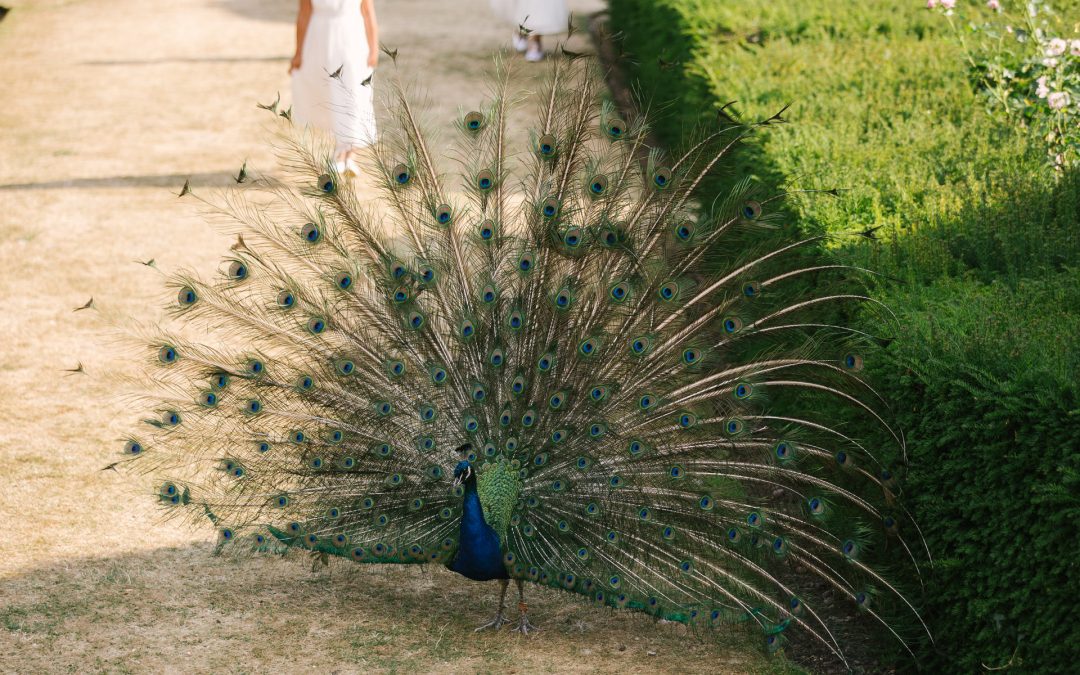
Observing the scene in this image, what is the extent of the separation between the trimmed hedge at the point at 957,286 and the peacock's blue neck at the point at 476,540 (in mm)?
1691

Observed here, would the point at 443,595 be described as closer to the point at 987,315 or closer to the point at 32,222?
the point at 987,315

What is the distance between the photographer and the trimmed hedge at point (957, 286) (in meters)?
4.64

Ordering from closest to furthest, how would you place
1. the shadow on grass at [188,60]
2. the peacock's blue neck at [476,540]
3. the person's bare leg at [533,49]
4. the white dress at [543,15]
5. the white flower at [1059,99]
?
the peacock's blue neck at [476,540] < the white flower at [1059,99] < the person's bare leg at [533,49] < the white dress at [543,15] < the shadow on grass at [188,60]

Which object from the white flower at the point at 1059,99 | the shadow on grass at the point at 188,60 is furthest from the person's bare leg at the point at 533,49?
the white flower at the point at 1059,99

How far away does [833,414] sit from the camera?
5844 mm

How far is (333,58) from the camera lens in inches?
442

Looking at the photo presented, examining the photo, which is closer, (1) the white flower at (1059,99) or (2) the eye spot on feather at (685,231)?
(2) the eye spot on feather at (685,231)

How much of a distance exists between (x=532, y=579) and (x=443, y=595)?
886 millimetres

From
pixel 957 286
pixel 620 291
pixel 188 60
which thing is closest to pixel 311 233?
pixel 620 291

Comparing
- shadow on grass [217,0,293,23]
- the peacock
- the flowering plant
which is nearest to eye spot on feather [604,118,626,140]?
the peacock

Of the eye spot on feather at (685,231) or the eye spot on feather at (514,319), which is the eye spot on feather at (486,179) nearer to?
the eye spot on feather at (514,319)

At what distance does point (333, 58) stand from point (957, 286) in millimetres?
6852

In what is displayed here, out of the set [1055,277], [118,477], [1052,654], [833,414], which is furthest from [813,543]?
[118,477]

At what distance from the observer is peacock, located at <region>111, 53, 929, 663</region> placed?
17.5ft
